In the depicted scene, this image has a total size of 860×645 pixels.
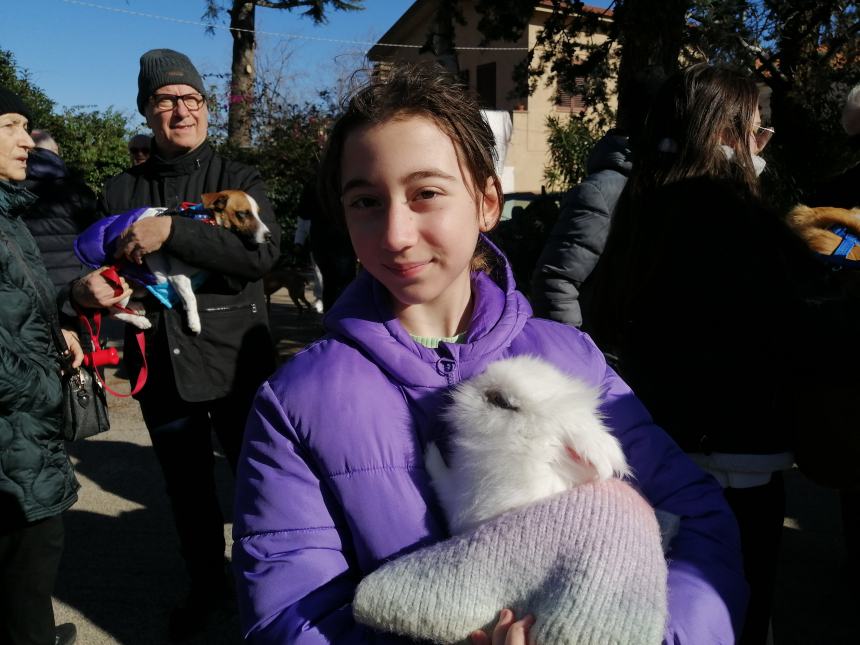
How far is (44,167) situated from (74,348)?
151 cm

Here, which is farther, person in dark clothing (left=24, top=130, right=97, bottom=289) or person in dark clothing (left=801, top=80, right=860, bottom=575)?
person in dark clothing (left=24, top=130, right=97, bottom=289)

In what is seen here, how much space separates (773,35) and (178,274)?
906cm

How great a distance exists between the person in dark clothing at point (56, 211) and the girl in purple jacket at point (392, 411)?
8.98 feet

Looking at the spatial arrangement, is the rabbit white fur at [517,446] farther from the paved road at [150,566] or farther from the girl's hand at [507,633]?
the paved road at [150,566]

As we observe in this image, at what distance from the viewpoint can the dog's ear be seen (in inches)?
108

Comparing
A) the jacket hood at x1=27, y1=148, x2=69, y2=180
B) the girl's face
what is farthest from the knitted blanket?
the jacket hood at x1=27, y1=148, x2=69, y2=180

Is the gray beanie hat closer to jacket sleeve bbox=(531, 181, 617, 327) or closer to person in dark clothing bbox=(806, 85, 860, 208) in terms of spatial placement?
jacket sleeve bbox=(531, 181, 617, 327)

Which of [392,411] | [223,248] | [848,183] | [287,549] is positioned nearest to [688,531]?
[392,411]

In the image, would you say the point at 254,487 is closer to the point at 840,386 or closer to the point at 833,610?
the point at 840,386

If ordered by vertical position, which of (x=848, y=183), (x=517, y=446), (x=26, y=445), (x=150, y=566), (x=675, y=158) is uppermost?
(x=675, y=158)

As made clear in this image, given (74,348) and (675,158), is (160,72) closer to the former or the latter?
(74,348)

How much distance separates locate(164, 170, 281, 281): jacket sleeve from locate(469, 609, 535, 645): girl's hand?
207 cm

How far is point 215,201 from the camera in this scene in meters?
2.75

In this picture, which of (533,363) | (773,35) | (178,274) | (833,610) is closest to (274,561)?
(533,363)
